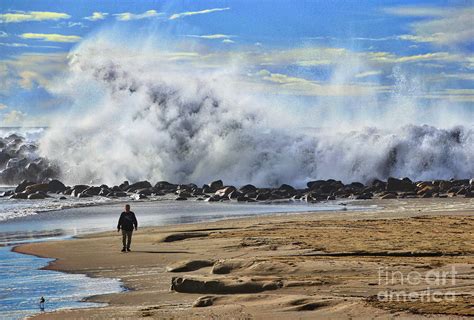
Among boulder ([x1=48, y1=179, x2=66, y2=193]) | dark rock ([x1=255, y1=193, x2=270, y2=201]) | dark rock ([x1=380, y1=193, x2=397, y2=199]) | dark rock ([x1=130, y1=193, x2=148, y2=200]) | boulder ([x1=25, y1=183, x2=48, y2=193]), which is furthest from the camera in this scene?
boulder ([x1=48, y1=179, x2=66, y2=193])

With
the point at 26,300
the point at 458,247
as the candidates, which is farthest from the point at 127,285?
the point at 458,247

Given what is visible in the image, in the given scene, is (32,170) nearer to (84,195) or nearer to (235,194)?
(84,195)

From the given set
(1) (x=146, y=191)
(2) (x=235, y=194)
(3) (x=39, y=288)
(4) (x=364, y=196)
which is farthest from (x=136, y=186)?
(3) (x=39, y=288)

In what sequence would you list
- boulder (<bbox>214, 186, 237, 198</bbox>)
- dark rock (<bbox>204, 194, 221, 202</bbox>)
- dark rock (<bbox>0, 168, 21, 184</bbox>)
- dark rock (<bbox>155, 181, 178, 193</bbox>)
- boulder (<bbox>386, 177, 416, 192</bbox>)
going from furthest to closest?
1. dark rock (<bbox>0, 168, 21, 184</bbox>)
2. dark rock (<bbox>155, 181, 178, 193</bbox>)
3. boulder (<bbox>214, 186, 237, 198</bbox>)
4. boulder (<bbox>386, 177, 416, 192</bbox>)
5. dark rock (<bbox>204, 194, 221, 202</bbox>)

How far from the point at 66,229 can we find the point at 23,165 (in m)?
38.0

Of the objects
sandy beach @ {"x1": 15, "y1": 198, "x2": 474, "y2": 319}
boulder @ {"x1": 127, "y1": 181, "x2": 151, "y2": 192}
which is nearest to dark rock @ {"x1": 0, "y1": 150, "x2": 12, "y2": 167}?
boulder @ {"x1": 127, "y1": 181, "x2": 151, "y2": 192}

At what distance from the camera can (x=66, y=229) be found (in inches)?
807

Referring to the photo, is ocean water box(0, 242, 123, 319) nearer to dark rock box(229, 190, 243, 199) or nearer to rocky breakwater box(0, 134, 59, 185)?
dark rock box(229, 190, 243, 199)

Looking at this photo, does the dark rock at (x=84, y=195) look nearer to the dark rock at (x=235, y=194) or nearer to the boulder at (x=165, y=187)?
the boulder at (x=165, y=187)

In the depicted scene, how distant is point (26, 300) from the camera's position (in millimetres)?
10008

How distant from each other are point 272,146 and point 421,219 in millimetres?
25322

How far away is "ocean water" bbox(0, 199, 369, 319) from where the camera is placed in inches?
401

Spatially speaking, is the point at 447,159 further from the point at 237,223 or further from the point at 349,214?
the point at 237,223

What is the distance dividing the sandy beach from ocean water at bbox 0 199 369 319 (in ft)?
1.38
